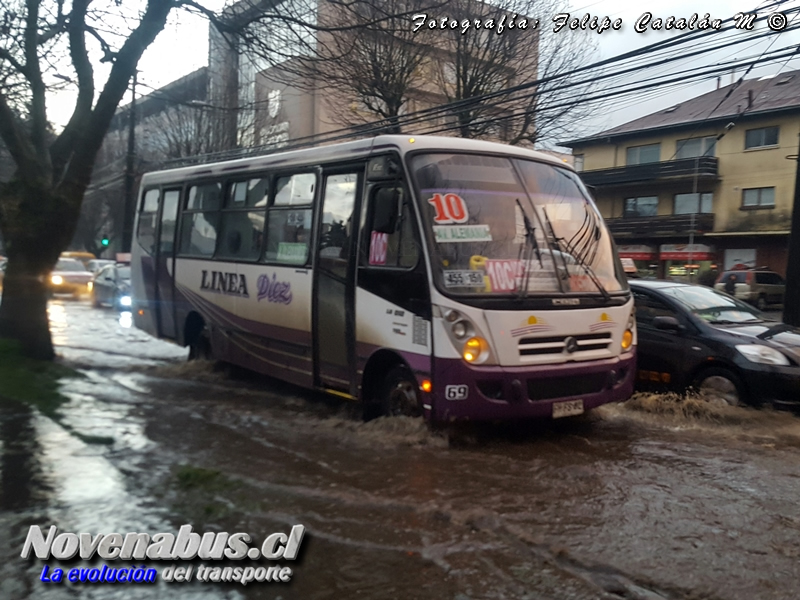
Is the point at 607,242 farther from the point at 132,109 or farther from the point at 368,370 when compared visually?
the point at 132,109

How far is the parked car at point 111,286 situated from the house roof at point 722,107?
16804 millimetres

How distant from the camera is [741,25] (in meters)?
10.6

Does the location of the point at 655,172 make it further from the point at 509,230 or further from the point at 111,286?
the point at 509,230

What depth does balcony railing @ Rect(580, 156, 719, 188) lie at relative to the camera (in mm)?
37906

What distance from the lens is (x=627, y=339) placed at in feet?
24.8

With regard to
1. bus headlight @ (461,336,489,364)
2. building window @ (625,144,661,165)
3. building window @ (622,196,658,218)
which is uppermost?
building window @ (625,144,661,165)

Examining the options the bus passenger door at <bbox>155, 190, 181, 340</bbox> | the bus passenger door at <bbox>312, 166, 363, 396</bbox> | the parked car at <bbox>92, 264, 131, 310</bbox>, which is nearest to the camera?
the bus passenger door at <bbox>312, 166, 363, 396</bbox>

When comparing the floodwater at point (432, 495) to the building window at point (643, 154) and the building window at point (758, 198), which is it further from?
the building window at point (643, 154)

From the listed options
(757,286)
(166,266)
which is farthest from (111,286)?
(757,286)

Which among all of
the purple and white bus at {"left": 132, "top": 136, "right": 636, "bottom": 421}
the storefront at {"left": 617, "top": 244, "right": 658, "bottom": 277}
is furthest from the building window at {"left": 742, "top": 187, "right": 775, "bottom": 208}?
the purple and white bus at {"left": 132, "top": 136, "right": 636, "bottom": 421}

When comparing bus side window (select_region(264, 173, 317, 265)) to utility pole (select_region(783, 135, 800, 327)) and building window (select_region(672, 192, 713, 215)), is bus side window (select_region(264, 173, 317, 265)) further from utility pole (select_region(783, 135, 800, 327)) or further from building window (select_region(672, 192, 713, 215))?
building window (select_region(672, 192, 713, 215))

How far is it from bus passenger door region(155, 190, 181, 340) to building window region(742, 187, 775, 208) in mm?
32445

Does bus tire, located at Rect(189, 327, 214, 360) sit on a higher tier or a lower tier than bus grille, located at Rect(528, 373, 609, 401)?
lower

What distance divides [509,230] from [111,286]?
65.6 ft
